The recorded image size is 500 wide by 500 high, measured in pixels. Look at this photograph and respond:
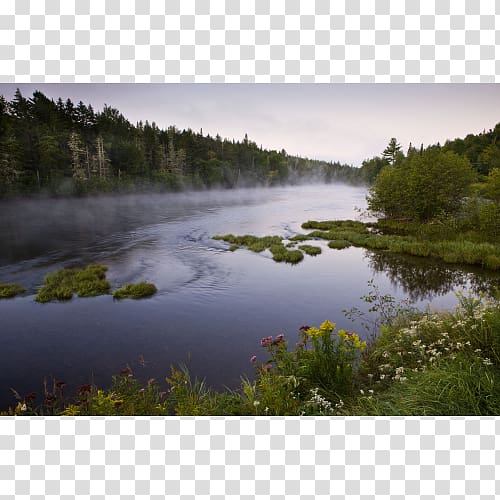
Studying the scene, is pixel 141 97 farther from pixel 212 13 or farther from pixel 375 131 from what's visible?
pixel 375 131

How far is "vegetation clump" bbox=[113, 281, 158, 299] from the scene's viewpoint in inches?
303

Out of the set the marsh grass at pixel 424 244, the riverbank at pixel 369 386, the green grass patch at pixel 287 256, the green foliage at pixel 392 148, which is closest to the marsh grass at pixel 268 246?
the green grass patch at pixel 287 256

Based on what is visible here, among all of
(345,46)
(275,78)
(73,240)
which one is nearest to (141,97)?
(275,78)

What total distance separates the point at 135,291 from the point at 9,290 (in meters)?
3.41

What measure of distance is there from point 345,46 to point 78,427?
4.60 meters

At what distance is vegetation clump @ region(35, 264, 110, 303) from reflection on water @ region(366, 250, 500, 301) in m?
8.70

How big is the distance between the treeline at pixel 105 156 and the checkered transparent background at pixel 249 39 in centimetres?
439

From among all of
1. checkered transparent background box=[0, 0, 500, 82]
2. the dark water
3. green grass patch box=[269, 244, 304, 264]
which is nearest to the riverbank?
the dark water

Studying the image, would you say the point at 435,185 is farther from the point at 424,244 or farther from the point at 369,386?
the point at 369,386

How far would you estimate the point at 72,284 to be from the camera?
816 centimetres

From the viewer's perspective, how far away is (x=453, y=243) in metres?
11.9

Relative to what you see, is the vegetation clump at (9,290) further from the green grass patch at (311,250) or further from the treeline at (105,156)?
the green grass patch at (311,250)

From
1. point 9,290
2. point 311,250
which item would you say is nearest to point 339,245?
point 311,250

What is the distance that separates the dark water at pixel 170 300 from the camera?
4.84m
